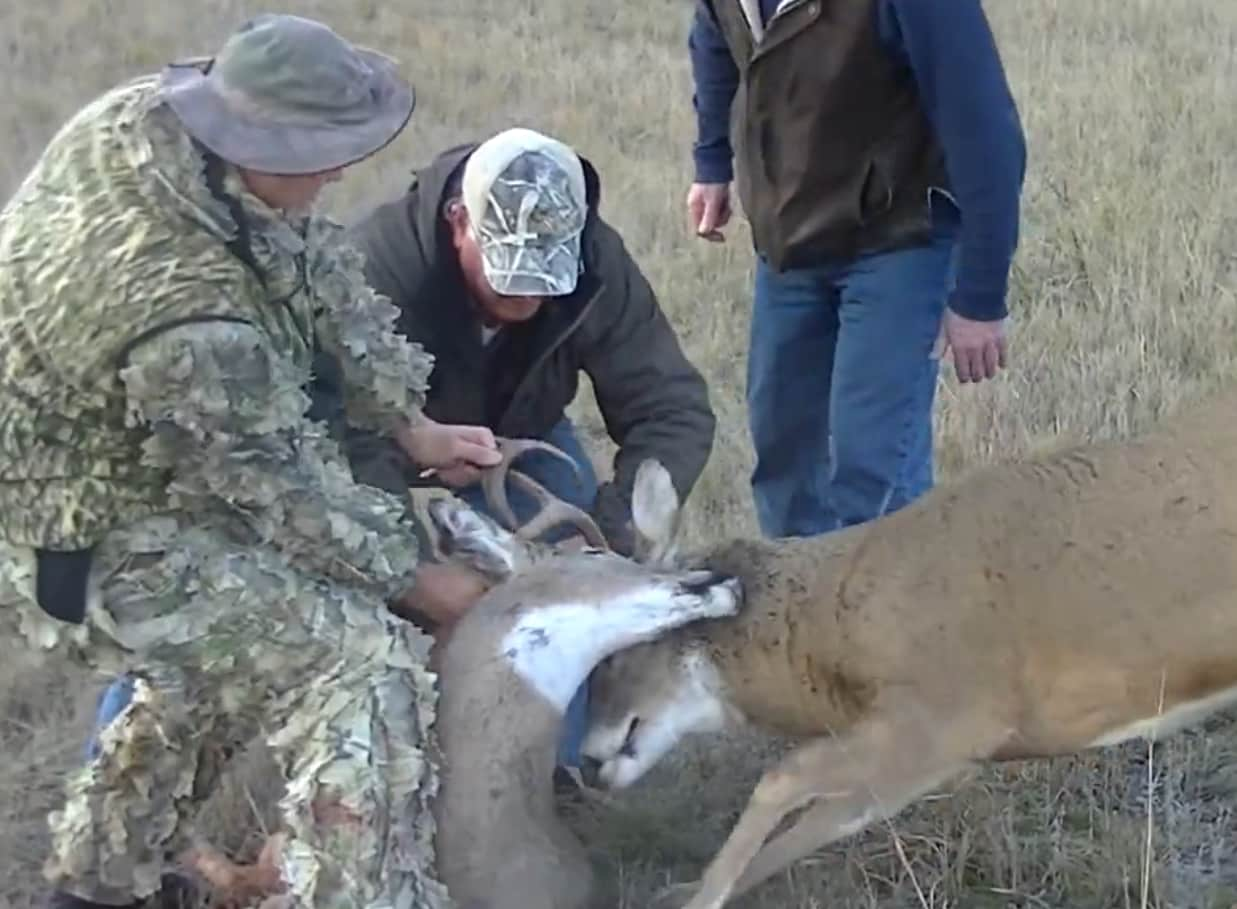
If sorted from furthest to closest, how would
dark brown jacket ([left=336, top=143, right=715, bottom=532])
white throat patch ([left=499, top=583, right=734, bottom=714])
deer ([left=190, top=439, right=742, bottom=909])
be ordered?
dark brown jacket ([left=336, top=143, right=715, bottom=532]) → white throat patch ([left=499, top=583, right=734, bottom=714]) → deer ([left=190, top=439, right=742, bottom=909])

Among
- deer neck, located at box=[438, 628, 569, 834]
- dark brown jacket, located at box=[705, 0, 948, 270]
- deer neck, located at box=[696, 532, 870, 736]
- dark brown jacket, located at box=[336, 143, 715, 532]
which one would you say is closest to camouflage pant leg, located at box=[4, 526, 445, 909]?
deer neck, located at box=[438, 628, 569, 834]

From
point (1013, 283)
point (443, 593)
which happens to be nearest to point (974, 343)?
point (443, 593)

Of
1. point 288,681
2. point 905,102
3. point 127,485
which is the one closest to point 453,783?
point 288,681

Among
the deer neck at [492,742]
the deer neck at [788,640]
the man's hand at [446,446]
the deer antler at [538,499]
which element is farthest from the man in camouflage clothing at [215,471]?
the deer neck at [788,640]

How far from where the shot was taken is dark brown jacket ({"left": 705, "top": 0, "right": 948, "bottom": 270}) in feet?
16.1

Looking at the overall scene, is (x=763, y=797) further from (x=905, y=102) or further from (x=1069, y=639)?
(x=905, y=102)

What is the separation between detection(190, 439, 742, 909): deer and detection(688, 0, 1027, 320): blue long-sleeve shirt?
937 mm

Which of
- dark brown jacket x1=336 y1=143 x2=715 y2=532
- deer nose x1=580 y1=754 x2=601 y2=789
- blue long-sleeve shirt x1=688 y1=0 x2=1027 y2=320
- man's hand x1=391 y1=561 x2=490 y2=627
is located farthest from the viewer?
dark brown jacket x1=336 y1=143 x2=715 y2=532

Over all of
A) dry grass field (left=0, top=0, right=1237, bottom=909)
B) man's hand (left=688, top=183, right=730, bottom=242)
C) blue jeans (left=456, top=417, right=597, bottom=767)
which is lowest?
dry grass field (left=0, top=0, right=1237, bottom=909)

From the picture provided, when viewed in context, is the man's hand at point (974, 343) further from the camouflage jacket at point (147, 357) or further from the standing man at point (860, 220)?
the camouflage jacket at point (147, 357)

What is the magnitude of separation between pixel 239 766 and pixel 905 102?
7.27 ft

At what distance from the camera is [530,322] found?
5.13m

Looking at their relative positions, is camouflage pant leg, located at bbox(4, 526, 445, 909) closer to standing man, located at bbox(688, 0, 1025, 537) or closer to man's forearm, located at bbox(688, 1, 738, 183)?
standing man, located at bbox(688, 0, 1025, 537)

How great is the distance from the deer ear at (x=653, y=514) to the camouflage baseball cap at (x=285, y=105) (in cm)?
141
